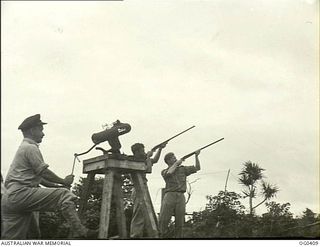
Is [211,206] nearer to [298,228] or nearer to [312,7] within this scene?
[298,228]

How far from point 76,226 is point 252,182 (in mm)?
1681

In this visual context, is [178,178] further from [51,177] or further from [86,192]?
[51,177]

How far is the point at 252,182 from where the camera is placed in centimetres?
438

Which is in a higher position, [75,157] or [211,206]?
[75,157]

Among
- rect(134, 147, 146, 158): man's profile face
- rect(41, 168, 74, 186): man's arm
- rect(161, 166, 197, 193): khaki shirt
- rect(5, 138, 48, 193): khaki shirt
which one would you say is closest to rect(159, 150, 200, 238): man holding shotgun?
rect(161, 166, 197, 193): khaki shirt

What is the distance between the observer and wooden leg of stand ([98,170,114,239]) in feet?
14.1

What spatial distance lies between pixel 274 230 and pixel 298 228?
208 mm

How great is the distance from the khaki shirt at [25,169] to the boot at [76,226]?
409 mm

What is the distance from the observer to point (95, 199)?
4.65 meters

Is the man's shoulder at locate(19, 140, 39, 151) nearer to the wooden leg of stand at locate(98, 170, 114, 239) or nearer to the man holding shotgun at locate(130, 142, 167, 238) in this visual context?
the wooden leg of stand at locate(98, 170, 114, 239)

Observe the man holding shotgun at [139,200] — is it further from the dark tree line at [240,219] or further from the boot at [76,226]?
the boot at [76,226]

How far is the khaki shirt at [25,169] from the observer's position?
4379 mm

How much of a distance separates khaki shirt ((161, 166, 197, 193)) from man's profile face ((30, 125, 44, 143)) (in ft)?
4.18

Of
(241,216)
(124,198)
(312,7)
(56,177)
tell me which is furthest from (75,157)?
(312,7)
